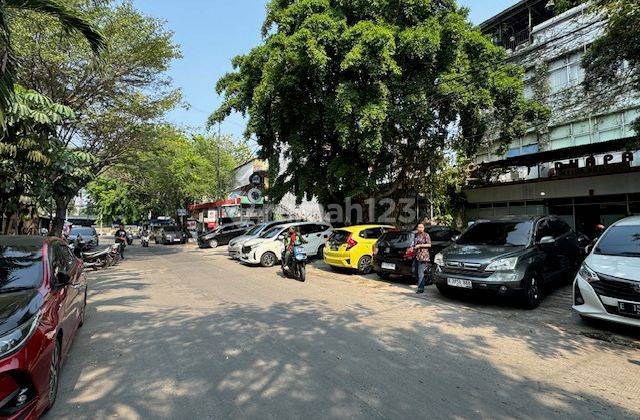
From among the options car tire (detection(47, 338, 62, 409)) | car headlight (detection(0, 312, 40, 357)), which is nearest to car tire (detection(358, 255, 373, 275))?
car tire (detection(47, 338, 62, 409))

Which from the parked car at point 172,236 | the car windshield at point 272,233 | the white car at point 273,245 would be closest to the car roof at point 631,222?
the white car at point 273,245

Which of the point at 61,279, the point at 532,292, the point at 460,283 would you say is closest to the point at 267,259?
the point at 460,283

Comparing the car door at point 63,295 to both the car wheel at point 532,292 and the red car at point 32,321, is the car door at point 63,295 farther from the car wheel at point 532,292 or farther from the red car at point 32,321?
the car wheel at point 532,292

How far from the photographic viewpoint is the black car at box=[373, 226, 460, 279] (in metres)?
10.4

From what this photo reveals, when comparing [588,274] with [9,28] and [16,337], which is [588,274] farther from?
[9,28]

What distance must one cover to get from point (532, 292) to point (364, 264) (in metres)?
5.69

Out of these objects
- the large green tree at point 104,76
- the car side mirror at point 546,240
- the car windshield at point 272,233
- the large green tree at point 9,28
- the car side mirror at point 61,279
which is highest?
the large green tree at point 104,76

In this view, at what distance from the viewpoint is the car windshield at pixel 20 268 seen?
415cm

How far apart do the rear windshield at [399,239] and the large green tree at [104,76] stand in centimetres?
1051

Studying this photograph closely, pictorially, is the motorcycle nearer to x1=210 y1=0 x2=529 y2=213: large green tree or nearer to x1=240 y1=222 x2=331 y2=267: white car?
x1=240 y1=222 x2=331 y2=267: white car

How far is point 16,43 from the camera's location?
44.6 ft

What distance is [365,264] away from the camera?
1255 centimetres

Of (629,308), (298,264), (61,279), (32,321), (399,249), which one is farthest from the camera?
(298,264)

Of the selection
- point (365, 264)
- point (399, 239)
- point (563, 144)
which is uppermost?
point (563, 144)
